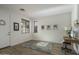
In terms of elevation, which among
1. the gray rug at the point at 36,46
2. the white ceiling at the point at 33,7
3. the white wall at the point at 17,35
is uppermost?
the white ceiling at the point at 33,7

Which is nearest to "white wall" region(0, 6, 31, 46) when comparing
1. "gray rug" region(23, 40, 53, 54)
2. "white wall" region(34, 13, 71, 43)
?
"gray rug" region(23, 40, 53, 54)

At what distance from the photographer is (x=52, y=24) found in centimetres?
185

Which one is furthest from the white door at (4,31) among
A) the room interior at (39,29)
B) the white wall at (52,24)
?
the white wall at (52,24)

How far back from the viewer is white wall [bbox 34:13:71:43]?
5.83 feet

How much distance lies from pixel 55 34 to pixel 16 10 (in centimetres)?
96

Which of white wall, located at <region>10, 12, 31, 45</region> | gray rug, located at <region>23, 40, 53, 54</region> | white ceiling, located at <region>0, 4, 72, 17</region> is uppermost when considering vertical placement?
white ceiling, located at <region>0, 4, 72, 17</region>

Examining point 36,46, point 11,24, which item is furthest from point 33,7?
point 36,46

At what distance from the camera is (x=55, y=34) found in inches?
73.5

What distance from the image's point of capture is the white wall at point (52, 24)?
1.78 m

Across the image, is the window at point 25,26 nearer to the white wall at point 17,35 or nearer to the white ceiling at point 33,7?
the white wall at point 17,35

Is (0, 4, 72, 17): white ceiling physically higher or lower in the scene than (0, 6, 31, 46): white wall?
higher

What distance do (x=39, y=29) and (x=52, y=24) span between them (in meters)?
0.30

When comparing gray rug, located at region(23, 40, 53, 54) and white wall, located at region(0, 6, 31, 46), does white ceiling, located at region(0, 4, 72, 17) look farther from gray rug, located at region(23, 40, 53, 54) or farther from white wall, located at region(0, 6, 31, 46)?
gray rug, located at region(23, 40, 53, 54)
